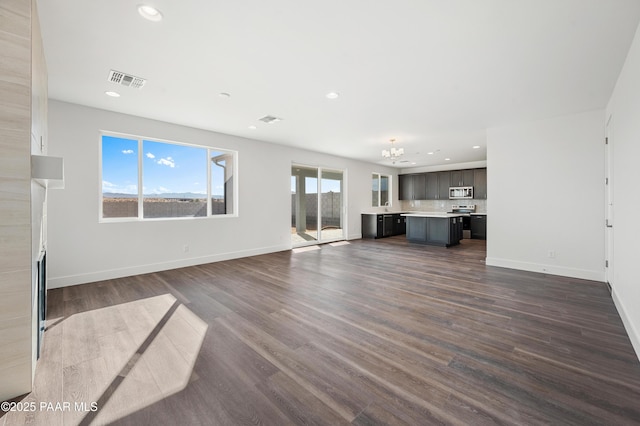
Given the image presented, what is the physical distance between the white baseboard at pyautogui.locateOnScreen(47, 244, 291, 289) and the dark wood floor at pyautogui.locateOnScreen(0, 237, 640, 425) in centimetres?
20

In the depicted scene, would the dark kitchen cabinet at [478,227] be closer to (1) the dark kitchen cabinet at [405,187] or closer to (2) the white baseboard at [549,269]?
(1) the dark kitchen cabinet at [405,187]

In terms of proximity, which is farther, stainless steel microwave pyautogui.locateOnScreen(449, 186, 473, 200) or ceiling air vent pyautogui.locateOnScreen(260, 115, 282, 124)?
stainless steel microwave pyautogui.locateOnScreen(449, 186, 473, 200)

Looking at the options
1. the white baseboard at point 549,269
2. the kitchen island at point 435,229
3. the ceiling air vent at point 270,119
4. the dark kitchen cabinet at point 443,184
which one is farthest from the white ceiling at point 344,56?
the dark kitchen cabinet at point 443,184

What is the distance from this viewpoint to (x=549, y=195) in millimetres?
4594

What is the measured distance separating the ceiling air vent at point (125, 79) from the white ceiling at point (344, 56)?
9 centimetres

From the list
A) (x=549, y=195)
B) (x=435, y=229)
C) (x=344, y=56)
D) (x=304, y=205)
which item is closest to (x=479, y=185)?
(x=435, y=229)

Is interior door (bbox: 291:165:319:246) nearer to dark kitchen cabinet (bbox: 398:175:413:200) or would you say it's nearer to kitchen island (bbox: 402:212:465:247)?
kitchen island (bbox: 402:212:465:247)

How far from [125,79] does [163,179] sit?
212 centimetres

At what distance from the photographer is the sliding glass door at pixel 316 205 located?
7.42m

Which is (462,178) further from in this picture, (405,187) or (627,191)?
(627,191)

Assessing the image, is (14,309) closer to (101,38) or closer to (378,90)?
(101,38)

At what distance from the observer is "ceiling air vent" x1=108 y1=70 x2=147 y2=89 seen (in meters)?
3.08

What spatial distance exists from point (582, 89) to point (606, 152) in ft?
4.34

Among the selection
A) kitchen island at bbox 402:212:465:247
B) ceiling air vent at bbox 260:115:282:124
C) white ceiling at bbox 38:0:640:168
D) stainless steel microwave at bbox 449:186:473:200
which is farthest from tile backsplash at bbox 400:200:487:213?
ceiling air vent at bbox 260:115:282:124
